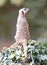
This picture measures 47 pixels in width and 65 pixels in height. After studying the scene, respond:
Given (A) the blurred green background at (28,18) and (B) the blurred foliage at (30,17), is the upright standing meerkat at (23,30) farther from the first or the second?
(B) the blurred foliage at (30,17)

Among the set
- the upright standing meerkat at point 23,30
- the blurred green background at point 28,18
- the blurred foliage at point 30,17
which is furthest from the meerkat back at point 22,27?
the blurred foliage at point 30,17

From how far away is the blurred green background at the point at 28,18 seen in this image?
19.9 feet

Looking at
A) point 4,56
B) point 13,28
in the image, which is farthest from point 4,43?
point 4,56

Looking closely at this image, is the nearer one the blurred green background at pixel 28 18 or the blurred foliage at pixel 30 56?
the blurred foliage at pixel 30 56

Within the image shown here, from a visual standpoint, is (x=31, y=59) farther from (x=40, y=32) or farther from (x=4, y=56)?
(x=40, y=32)

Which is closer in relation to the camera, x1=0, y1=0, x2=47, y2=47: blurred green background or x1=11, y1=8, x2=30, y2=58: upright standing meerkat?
x1=11, y1=8, x2=30, y2=58: upright standing meerkat

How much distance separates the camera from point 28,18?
252 inches

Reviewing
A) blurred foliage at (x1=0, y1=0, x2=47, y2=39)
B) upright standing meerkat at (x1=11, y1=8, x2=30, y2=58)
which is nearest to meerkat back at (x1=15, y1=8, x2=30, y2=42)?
upright standing meerkat at (x1=11, y1=8, x2=30, y2=58)

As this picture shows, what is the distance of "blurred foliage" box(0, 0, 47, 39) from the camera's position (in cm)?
609

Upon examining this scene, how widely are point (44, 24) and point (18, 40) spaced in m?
3.67

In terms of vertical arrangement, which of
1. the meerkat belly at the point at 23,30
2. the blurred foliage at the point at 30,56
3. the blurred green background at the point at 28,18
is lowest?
the blurred foliage at the point at 30,56

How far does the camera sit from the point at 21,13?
2494 millimetres

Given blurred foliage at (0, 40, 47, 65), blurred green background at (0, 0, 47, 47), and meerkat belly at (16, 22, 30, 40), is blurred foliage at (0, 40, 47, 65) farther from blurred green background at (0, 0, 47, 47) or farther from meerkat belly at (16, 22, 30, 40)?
blurred green background at (0, 0, 47, 47)

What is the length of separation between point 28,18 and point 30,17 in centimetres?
4
